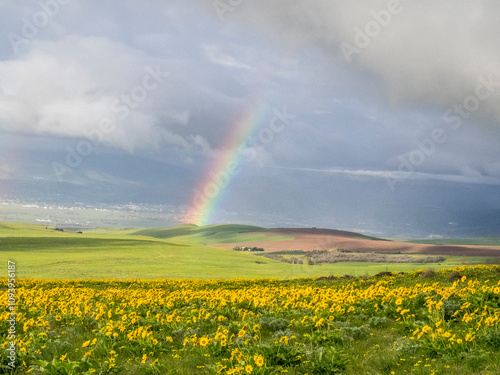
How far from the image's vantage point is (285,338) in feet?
26.1

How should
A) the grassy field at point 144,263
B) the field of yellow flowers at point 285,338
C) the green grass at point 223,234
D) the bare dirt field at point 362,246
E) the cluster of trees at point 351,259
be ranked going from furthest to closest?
the green grass at point 223,234
the bare dirt field at point 362,246
the cluster of trees at point 351,259
the grassy field at point 144,263
the field of yellow flowers at point 285,338

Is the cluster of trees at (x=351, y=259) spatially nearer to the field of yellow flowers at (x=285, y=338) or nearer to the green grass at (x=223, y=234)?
the green grass at (x=223, y=234)

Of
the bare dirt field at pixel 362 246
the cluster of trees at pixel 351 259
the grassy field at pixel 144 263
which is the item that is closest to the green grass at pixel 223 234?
the bare dirt field at pixel 362 246

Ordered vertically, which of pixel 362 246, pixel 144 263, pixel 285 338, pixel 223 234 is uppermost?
pixel 285 338

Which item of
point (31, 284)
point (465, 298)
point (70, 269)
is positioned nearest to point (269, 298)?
point (465, 298)

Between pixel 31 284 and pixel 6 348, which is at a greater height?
pixel 6 348

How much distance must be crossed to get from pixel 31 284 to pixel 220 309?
2268cm

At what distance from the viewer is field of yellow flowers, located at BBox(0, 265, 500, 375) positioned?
23.8 feet

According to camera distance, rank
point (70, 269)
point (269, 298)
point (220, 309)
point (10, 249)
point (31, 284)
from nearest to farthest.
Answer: point (220, 309) < point (269, 298) < point (31, 284) < point (70, 269) < point (10, 249)

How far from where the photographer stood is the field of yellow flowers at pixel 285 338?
23.8ft

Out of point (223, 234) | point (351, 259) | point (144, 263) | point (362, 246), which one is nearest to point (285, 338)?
point (144, 263)

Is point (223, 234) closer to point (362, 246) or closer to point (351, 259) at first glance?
point (362, 246)

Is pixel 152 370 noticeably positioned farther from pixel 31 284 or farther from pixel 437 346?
pixel 31 284

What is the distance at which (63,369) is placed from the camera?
7.39m
